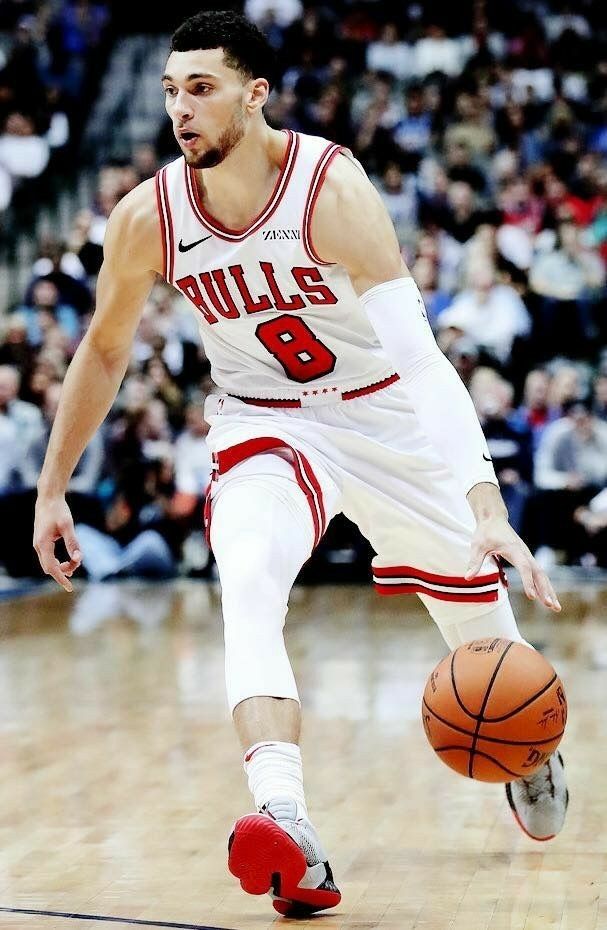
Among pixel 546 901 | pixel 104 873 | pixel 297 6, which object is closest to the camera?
pixel 546 901

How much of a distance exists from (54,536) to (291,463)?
2.25 ft

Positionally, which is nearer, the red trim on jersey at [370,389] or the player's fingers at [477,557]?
the player's fingers at [477,557]

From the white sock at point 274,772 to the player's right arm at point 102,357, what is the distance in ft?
2.73

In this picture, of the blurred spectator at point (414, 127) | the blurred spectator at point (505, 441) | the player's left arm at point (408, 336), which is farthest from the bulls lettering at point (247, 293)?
the blurred spectator at point (414, 127)

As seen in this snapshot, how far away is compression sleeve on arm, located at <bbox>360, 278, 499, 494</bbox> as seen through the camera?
3.67 m

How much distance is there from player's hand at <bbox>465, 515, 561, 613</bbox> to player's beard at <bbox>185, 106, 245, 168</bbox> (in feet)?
3.91

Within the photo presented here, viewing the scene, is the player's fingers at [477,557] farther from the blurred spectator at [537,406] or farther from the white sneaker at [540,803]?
the blurred spectator at [537,406]

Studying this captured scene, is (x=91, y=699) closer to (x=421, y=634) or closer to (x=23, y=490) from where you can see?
(x=421, y=634)

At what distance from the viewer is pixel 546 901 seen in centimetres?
371

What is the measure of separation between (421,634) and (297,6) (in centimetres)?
920

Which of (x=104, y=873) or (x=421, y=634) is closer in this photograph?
(x=104, y=873)

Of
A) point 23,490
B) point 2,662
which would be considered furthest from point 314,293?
point 23,490

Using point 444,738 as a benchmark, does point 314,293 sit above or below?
above

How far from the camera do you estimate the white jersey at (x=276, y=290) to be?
4035 mm
